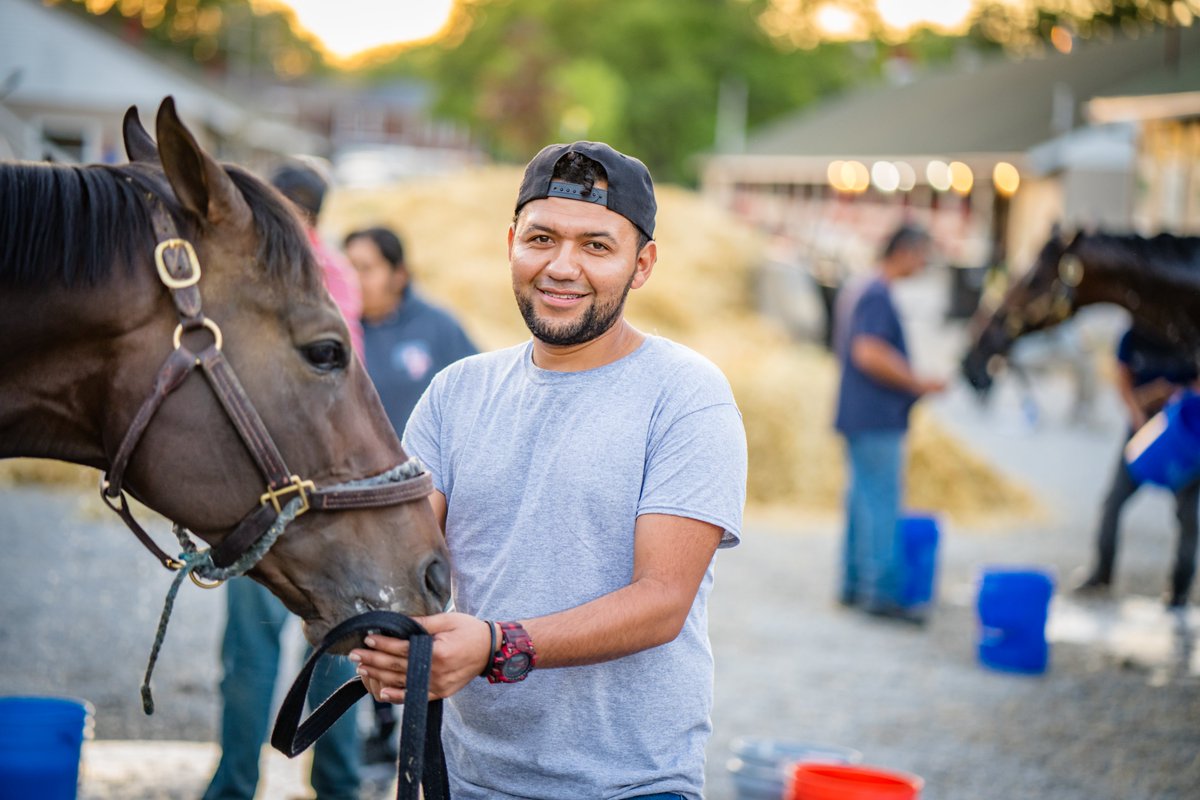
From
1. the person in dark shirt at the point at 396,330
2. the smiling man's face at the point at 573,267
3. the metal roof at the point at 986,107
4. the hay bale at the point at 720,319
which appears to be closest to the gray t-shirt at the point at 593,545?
the smiling man's face at the point at 573,267

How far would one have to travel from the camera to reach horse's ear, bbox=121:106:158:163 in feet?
7.29

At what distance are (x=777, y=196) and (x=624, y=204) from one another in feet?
147

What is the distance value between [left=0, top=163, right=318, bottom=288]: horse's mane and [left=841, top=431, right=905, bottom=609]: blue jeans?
536 centimetres

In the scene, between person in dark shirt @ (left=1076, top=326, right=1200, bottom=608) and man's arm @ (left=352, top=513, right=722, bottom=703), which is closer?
man's arm @ (left=352, top=513, right=722, bottom=703)

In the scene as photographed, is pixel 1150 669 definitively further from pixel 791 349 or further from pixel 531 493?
pixel 791 349

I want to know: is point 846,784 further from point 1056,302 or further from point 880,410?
point 1056,302

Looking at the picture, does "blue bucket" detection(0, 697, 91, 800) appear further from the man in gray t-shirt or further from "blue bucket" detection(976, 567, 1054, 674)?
"blue bucket" detection(976, 567, 1054, 674)

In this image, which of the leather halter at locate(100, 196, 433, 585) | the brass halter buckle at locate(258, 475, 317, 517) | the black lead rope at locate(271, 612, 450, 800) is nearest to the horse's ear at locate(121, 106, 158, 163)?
the leather halter at locate(100, 196, 433, 585)

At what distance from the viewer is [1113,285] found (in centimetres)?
697

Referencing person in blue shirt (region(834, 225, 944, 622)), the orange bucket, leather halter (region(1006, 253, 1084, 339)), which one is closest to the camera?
the orange bucket

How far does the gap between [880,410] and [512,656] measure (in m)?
5.28

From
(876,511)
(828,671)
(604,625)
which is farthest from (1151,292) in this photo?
(604,625)

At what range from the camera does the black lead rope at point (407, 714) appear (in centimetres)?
192

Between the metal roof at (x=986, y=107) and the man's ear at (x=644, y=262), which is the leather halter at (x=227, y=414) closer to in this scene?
the man's ear at (x=644, y=262)
